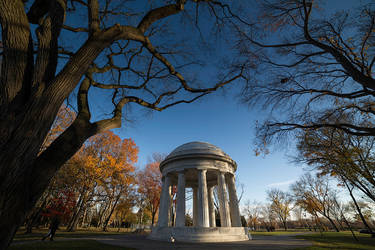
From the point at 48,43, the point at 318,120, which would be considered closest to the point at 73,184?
the point at 48,43

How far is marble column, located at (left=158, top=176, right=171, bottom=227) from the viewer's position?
14.2 meters

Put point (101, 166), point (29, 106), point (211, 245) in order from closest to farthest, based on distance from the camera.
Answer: point (29, 106)
point (211, 245)
point (101, 166)

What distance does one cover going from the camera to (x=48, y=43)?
119 inches

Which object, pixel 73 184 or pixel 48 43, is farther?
pixel 73 184

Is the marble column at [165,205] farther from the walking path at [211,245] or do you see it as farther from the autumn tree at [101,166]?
the autumn tree at [101,166]

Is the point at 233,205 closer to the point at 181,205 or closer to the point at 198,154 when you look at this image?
the point at 181,205

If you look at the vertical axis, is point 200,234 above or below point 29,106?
below

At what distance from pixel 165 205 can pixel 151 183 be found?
45.7 feet

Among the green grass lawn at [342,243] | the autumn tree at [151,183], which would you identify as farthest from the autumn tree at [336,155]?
the autumn tree at [151,183]

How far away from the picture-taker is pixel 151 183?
27922mm

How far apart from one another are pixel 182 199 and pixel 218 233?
363 cm

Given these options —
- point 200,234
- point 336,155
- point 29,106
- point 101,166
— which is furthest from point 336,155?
point 101,166

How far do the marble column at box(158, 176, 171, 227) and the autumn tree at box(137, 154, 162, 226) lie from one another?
483 inches

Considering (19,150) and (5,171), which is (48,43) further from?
(5,171)
